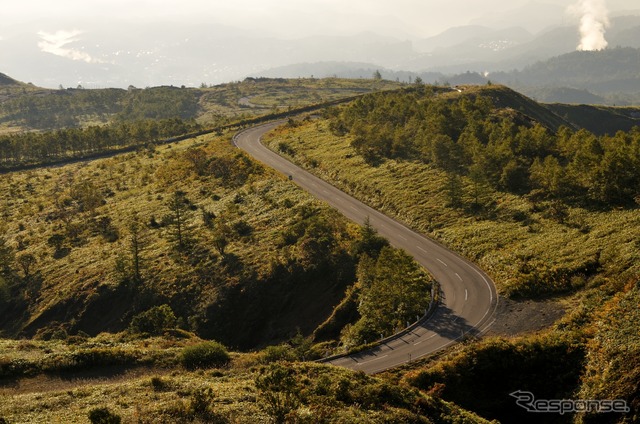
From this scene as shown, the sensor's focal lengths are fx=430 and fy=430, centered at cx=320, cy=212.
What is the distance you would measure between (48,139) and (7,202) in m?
54.5

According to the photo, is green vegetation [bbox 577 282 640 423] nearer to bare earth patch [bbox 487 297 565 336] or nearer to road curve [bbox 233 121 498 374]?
bare earth patch [bbox 487 297 565 336]

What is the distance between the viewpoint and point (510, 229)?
64.2 metres

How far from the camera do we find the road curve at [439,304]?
42.9 meters

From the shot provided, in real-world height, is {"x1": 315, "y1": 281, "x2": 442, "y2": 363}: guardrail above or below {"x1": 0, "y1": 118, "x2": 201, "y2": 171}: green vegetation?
below

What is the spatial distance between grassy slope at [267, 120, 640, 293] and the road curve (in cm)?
222

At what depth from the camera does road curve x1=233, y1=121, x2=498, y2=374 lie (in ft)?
141

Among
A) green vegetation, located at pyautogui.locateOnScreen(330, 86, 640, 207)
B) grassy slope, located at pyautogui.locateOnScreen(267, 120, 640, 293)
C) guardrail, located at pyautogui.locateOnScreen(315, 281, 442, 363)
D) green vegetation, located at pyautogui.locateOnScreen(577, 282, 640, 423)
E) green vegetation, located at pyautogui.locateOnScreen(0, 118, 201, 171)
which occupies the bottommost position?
guardrail, located at pyautogui.locateOnScreen(315, 281, 442, 363)

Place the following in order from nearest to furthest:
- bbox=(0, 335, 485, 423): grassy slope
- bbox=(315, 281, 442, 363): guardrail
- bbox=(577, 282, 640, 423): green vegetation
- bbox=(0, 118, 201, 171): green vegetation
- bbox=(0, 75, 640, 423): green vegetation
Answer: bbox=(0, 335, 485, 423): grassy slope < bbox=(577, 282, 640, 423): green vegetation < bbox=(0, 75, 640, 423): green vegetation < bbox=(315, 281, 442, 363): guardrail < bbox=(0, 118, 201, 171): green vegetation

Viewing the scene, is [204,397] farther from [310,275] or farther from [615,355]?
[310,275]

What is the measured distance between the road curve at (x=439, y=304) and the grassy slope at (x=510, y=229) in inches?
87.3

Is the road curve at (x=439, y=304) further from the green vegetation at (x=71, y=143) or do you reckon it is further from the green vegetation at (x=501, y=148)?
the green vegetation at (x=71, y=143)

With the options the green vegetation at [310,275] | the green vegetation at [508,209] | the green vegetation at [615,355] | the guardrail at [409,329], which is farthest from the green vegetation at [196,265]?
the green vegetation at [615,355]

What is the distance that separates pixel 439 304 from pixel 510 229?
20104 millimetres

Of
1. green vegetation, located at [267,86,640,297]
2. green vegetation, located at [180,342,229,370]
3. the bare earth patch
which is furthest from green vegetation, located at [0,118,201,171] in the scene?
the bare earth patch
